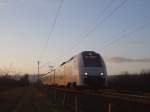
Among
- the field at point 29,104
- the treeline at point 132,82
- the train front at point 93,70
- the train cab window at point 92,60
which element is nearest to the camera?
the field at point 29,104

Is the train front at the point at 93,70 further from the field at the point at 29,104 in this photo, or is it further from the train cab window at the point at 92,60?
the field at the point at 29,104

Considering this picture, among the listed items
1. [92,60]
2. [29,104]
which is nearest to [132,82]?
[92,60]

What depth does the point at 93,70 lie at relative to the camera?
34312 millimetres

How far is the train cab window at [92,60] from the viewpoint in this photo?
34844 mm

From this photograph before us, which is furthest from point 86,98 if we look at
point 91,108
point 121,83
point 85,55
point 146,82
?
point 121,83

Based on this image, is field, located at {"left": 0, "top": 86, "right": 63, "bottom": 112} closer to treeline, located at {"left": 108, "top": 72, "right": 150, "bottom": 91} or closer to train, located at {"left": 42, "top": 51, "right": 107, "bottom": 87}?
train, located at {"left": 42, "top": 51, "right": 107, "bottom": 87}

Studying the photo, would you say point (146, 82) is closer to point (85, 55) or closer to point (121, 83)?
point (121, 83)

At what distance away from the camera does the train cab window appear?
114 ft

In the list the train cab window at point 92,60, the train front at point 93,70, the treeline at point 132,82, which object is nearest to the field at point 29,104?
the train front at point 93,70

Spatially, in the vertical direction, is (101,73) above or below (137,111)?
above

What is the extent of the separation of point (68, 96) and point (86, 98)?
3468 mm

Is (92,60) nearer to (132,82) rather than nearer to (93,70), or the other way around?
(93,70)

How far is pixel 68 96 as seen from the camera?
27422 mm

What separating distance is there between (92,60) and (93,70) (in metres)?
1.25
